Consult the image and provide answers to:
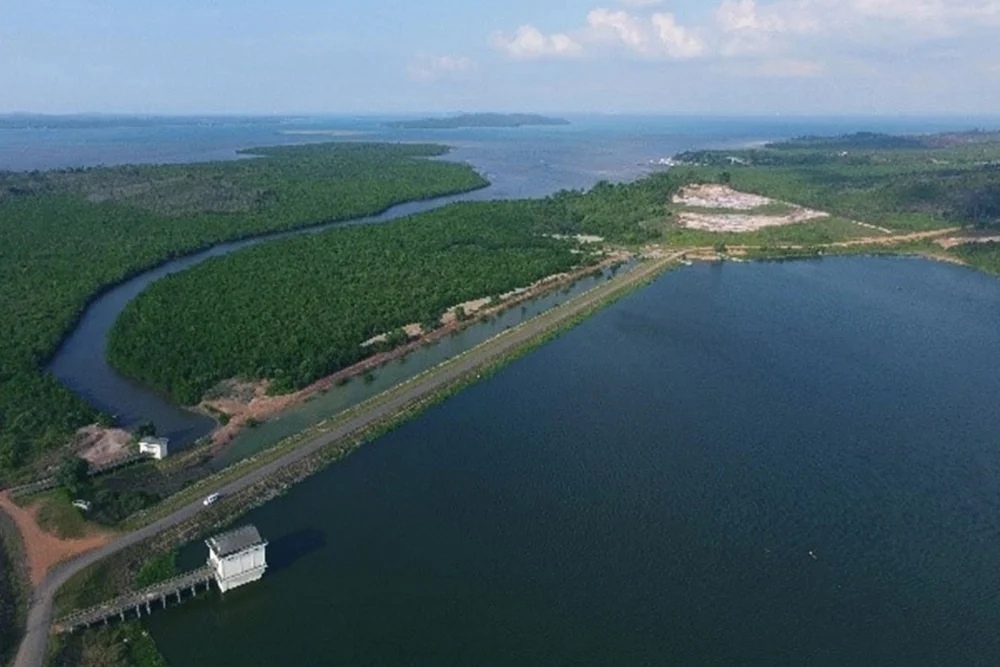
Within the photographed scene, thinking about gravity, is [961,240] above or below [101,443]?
above

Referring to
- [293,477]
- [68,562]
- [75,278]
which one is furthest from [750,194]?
[68,562]

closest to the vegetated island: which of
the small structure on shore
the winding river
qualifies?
the small structure on shore

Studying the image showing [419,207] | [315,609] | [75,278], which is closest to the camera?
[315,609]

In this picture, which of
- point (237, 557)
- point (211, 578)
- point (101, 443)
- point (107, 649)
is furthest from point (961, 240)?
point (107, 649)

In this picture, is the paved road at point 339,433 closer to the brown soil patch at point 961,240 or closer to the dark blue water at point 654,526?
the dark blue water at point 654,526

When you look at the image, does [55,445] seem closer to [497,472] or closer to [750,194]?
[497,472]

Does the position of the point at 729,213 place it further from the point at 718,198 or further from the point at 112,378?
the point at 112,378

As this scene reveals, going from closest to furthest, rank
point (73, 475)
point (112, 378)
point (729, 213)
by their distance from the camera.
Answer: point (73, 475)
point (112, 378)
point (729, 213)
